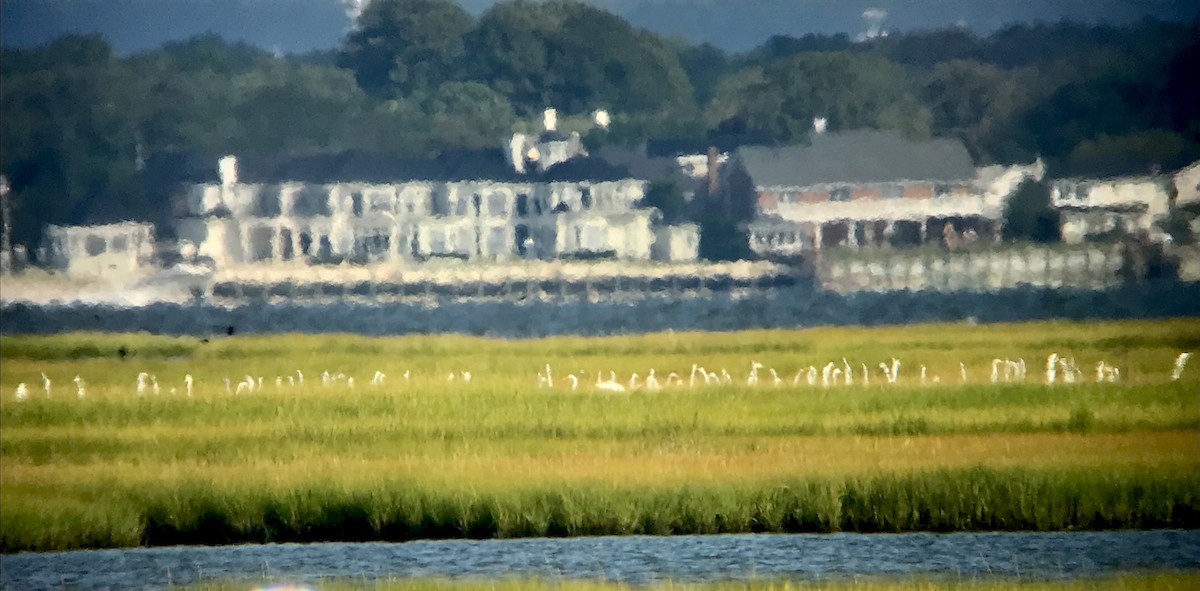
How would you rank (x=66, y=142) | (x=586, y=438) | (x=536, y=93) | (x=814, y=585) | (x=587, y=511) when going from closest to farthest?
(x=814, y=585) → (x=587, y=511) → (x=586, y=438) → (x=536, y=93) → (x=66, y=142)

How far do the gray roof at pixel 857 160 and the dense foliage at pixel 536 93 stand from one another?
79 mm

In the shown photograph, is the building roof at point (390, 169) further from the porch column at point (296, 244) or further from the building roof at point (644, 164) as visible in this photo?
the porch column at point (296, 244)

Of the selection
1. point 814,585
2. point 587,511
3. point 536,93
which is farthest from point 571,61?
point 814,585

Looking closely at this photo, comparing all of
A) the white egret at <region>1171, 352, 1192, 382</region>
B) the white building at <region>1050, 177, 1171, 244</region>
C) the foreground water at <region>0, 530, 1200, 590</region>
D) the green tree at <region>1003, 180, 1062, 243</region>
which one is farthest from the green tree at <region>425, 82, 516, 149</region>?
the white egret at <region>1171, 352, 1192, 382</region>

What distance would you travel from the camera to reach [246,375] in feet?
29.9

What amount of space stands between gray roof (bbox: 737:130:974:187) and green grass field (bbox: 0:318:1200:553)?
766 millimetres

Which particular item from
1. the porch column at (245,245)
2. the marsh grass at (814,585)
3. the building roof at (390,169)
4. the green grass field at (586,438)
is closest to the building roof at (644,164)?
the building roof at (390,169)

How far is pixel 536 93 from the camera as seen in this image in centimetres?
912

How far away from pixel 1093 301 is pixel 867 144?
1.40 metres

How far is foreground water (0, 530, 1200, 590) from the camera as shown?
791 cm

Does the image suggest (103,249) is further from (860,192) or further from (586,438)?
(860,192)

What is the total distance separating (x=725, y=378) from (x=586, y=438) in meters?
0.79

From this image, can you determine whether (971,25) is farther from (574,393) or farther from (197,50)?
(197,50)

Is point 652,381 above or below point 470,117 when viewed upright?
below
